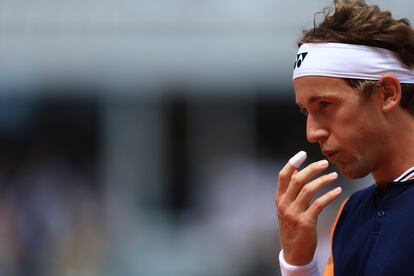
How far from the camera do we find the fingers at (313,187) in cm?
265

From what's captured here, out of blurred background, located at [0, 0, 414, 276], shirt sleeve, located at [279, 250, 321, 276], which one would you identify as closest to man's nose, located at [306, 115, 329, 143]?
shirt sleeve, located at [279, 250, 321, 276]

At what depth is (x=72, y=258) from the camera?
10453 mm

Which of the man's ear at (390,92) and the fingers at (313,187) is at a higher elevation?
the man's ear at (390,92)

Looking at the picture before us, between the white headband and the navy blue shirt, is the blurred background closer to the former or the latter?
the navy blue shirt

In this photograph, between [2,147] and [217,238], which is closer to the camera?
[217,238]

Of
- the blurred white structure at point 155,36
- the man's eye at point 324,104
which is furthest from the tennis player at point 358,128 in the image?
the blurred white structure at point 155,36

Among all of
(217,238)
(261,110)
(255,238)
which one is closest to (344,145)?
(255,238)

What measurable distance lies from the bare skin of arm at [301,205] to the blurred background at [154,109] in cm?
863

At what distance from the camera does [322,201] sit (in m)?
2.65

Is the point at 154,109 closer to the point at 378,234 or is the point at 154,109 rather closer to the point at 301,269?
the point at 301,269

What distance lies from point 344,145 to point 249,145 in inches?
420

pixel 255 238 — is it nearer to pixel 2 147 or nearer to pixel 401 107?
pixel 2 147

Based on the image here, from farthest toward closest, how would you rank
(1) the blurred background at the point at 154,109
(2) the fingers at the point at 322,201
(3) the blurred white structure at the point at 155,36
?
(3) the blurred white structure at the point at 155,36 → (1) the blurred background at the point at 154,109 → (2) the fingers at the point at 322,201

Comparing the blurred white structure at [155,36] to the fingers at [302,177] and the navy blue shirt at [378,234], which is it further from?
the fingers at [302,177]
